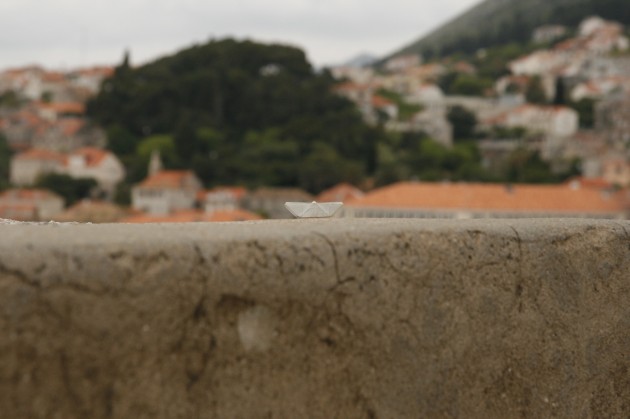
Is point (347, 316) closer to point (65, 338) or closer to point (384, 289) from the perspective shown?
point (384, 289)

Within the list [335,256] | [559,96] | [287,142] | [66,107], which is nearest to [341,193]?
[287,142]

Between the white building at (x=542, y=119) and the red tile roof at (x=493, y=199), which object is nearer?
the red tile roof at (x=493, y=199)

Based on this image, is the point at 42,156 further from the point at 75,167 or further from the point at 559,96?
the point at 559,96

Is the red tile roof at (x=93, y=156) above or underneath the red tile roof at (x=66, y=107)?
underneath

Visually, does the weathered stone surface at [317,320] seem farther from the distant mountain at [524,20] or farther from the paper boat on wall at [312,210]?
the distant mountain at [524,20]

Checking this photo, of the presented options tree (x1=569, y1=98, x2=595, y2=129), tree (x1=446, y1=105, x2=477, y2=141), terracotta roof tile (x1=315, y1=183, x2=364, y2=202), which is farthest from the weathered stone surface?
tree (x1=569, y1=98, x2=595, y2=129)

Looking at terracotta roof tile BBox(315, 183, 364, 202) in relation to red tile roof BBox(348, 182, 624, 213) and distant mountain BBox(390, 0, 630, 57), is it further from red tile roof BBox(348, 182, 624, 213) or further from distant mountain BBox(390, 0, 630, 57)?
distant mountain BBox(390, 0, 630, 57)

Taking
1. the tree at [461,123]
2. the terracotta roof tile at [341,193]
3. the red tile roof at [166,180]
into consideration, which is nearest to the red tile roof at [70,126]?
the red tile roof at [166,180]
